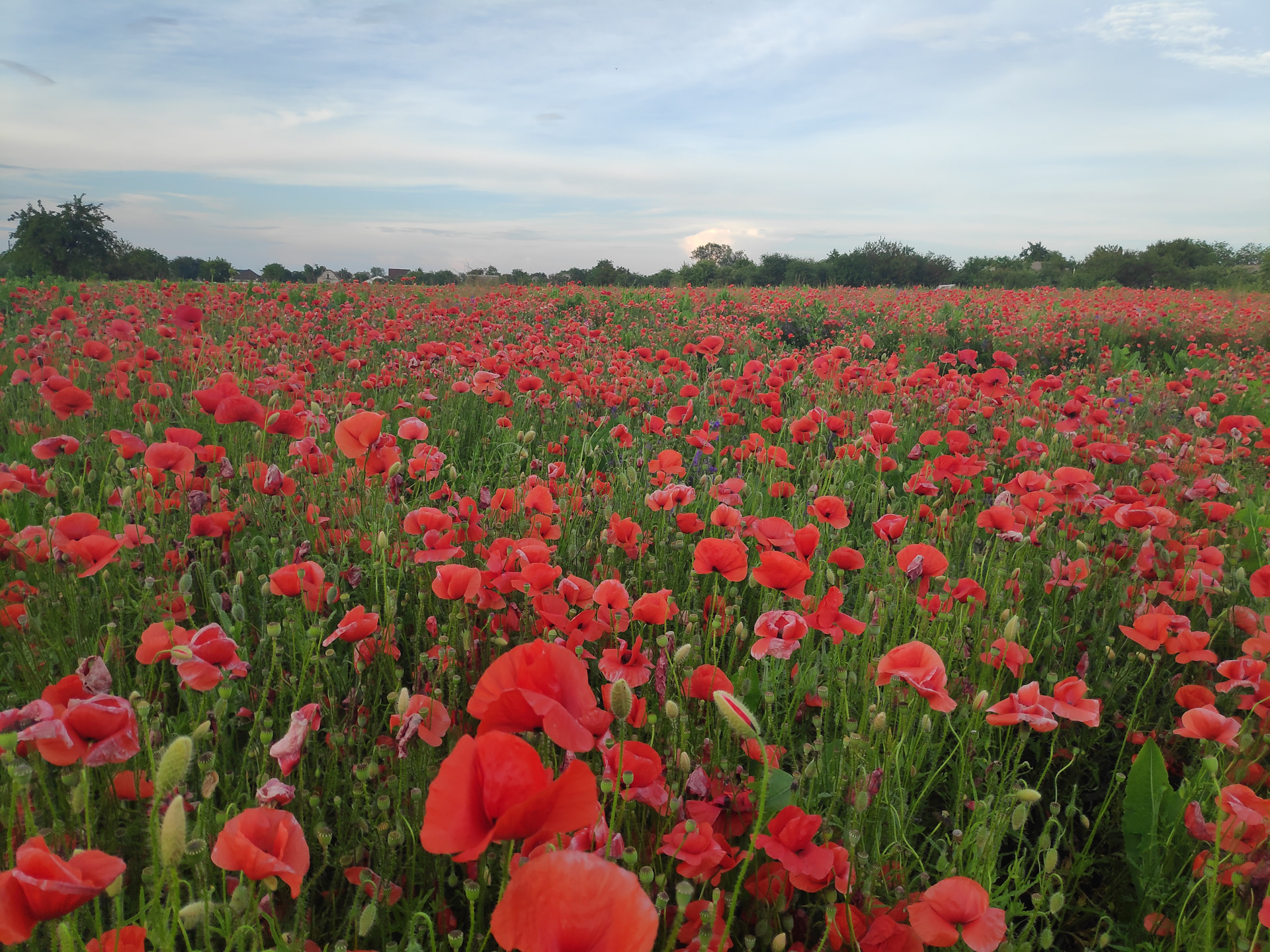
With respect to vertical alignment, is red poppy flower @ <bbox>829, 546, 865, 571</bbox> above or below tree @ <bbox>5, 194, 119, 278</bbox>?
below

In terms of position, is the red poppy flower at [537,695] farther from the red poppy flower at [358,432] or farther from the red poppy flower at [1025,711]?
the red poppy flower at [358,432]

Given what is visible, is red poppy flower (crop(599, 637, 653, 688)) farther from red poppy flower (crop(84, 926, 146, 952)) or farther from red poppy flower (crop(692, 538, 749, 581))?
red poppy flower (crop(84, 926, 146, 952))

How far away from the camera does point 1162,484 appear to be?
10.5 feet

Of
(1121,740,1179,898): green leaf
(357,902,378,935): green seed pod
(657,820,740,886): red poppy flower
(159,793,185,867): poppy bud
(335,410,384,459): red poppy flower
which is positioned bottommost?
(1121,740,1179,898): green leaf

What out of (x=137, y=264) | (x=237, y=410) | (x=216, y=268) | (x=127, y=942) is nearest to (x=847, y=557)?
(x=127, y=942)

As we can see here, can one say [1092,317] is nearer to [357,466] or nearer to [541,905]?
[357,466]

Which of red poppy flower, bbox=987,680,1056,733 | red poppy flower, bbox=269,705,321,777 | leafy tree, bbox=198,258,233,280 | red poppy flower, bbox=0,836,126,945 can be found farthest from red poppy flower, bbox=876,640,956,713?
leafy tree, bbox=198,258,233,280

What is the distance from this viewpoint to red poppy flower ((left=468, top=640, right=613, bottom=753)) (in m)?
0.86

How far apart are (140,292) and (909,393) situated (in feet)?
37.7

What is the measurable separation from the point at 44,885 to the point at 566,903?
0.53 meters

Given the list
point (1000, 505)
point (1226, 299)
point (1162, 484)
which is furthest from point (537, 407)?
point (1226, 299)

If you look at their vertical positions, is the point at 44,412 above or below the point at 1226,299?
below

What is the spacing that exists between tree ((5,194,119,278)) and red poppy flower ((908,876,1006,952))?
33.0 meters

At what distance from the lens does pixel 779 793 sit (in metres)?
1.36
